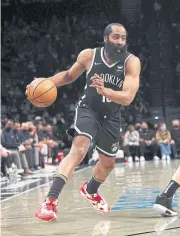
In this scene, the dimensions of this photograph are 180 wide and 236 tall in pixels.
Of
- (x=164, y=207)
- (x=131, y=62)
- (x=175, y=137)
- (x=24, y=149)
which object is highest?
(x=131, y=62)

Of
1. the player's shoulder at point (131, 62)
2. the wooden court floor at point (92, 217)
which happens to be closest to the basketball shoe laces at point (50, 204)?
the wooden court floor at point (92, 217)

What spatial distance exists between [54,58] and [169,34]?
487 cm

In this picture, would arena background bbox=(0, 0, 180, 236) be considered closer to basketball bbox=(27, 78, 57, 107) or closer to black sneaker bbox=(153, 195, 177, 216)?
basketball bbox=(27, 78, 57, 107)

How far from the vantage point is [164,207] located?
4.94 meters

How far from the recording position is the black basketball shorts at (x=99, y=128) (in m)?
5.10

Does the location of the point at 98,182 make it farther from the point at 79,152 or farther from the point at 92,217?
the point at 79,152

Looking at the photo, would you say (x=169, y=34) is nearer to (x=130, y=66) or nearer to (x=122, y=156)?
(x=122, y=156)

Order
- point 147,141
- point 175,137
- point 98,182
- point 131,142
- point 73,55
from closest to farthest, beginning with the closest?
1. point 98,182
2. point 131,142
3. point 147,141
4. point 175,137
5. point 73,55

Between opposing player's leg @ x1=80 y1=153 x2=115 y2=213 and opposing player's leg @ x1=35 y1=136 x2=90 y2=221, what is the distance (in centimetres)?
50

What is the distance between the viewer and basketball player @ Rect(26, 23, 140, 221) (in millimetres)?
4957

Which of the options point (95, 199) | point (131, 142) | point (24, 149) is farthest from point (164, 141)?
point (95, 199)

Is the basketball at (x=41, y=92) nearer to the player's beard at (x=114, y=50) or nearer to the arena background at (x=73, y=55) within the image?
the player's beard at (x=114, y=50)

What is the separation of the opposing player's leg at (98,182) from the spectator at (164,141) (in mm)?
14121

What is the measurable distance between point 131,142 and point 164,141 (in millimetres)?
1096
